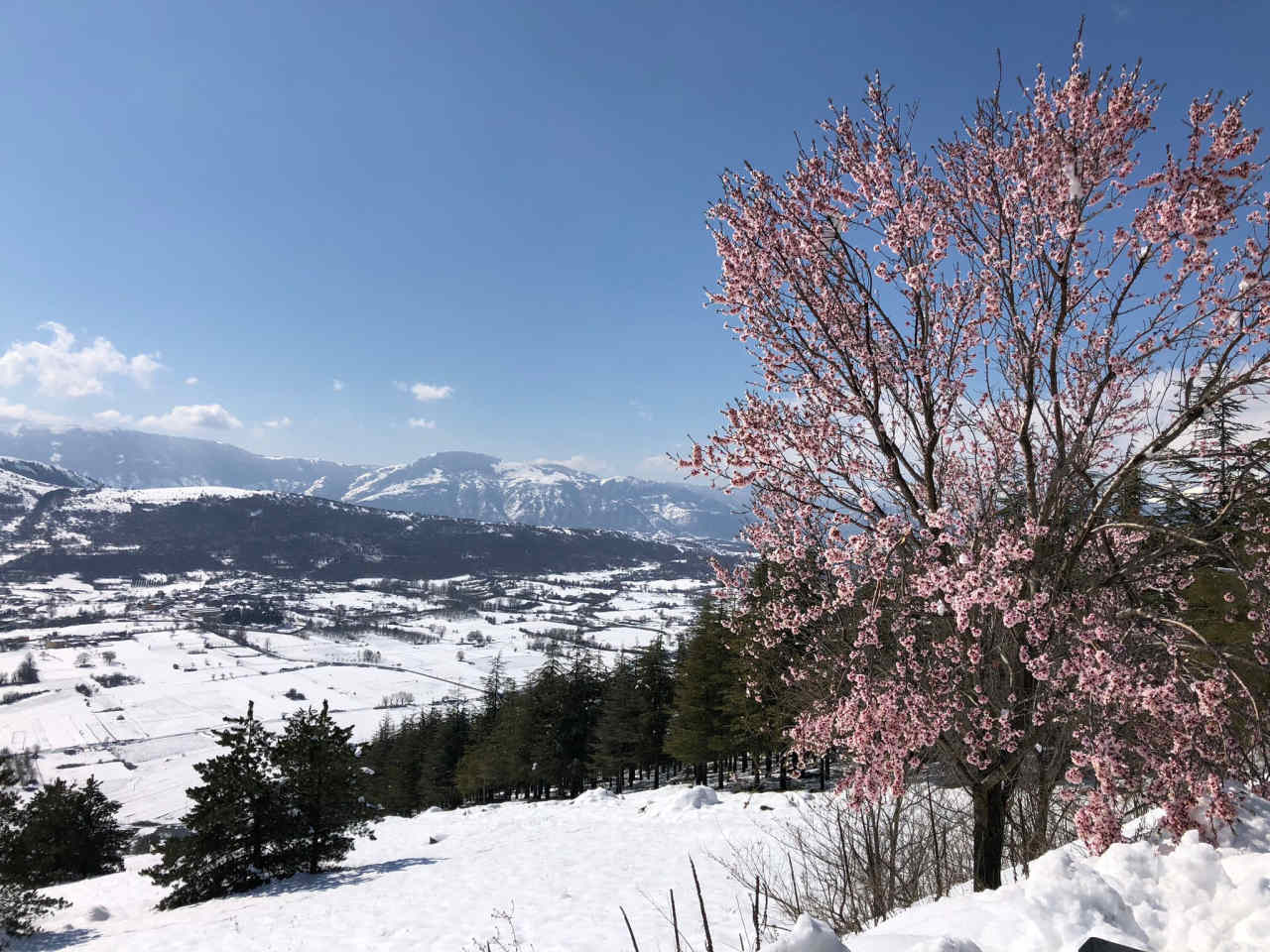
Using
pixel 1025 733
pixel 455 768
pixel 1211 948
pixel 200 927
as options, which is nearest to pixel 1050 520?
pixel 1025 733

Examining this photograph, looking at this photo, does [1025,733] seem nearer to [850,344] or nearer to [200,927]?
[850,344]

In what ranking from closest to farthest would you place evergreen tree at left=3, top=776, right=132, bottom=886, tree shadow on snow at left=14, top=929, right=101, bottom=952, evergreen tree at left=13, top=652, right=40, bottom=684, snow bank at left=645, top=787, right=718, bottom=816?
tree shadow on snow at left=14, top=929, right=101, bottom=952
snow bank at left=645, top=787, right=718, bottom=816
evergreen tree at left=3, top=776, right=132, bottom=886
evergreen tree at left=13, top=652, right=40, bottom=684

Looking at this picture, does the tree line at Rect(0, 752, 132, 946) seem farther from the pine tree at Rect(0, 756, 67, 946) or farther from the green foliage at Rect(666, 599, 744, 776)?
the green foliage at Rect(666, 599, 744, 776)

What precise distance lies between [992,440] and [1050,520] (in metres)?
1.25

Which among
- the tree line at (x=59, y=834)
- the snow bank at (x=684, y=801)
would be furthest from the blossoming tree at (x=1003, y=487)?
the tree line at (x=59, y=834)

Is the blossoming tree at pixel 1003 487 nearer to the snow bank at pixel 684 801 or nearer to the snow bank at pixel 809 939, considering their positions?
the snow bank at pixel 809 939

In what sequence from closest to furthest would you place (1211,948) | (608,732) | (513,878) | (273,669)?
(1211,948)
(513,878)
(608,732)
(273,669)

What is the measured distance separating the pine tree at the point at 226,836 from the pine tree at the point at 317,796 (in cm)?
51

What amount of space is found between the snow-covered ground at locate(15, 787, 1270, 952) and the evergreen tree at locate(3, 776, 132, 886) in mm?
5461

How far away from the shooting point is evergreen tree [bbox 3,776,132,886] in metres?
30.5

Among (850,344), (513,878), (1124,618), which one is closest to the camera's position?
(1124,618)

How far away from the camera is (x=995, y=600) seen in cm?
525

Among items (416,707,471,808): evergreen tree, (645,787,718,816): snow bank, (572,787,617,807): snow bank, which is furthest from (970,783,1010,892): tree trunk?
(416,707,471,808): evergreen tree

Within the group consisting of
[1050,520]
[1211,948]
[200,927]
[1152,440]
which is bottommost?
[200,927]
